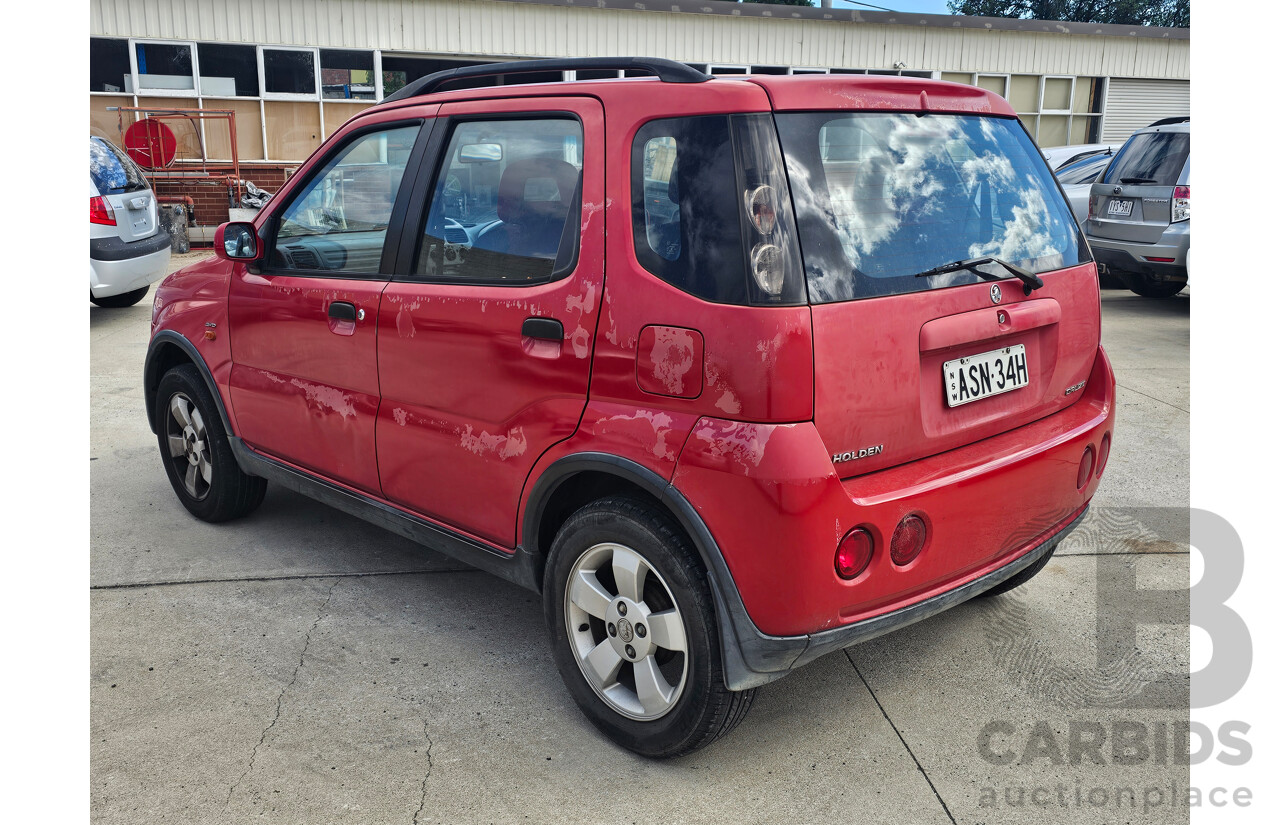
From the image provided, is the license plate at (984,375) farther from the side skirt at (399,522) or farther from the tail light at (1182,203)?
the tail light at (1182,203)

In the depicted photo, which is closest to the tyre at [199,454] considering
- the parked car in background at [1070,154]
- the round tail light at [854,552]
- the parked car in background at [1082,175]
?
the round tail light at [854,552]

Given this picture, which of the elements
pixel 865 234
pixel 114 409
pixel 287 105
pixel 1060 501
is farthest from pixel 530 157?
pixel 287 105

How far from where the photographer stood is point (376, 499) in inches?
140

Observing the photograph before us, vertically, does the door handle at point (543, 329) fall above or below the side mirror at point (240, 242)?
below

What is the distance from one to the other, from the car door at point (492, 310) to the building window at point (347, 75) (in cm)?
1503

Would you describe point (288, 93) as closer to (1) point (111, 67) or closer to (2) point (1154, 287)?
(1) point (111, 67)

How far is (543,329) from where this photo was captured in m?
2.78

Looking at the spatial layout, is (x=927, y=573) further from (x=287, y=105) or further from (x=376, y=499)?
(x=287, y=105)

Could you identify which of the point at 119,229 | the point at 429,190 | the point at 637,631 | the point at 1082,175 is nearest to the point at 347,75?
the point at 119,229

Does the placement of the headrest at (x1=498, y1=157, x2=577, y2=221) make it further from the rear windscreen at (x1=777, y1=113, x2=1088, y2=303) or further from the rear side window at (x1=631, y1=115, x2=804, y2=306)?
the rear windscreen at (x1=777, y1=113, x2=1088, y2=303)

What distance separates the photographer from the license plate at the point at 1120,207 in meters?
9.80

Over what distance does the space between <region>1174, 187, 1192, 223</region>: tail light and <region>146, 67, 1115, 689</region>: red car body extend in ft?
24.4

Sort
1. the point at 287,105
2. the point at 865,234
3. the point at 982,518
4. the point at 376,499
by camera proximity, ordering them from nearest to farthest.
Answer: the point at 865,234
the point at 982,518
the point at 376,499
the point at 287,105

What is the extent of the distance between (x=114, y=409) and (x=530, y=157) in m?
4.93
